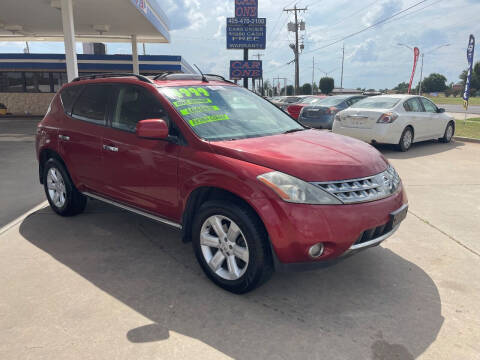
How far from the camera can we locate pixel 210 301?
10.2ft

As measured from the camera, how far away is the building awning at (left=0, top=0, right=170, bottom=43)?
14219 millimetres

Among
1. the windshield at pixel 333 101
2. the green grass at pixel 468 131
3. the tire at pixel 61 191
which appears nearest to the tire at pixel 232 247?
the tire at pixel 61 191

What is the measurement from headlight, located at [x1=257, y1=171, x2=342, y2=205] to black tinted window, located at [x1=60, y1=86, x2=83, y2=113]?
315 cm

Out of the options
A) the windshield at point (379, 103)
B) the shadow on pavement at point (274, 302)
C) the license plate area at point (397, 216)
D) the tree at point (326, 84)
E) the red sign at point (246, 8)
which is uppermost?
the red sign at point (246, 8)

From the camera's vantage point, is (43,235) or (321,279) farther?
(43,235)

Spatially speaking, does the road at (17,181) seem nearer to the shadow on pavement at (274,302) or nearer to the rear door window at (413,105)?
the shadow on pavement at (274,302)

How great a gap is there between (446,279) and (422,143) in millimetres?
9455

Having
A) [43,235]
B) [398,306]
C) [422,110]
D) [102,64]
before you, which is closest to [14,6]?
[102,64]

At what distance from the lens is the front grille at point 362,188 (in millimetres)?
2900

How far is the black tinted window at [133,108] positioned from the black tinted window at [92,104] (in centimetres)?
25

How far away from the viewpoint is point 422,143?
39.2 ft

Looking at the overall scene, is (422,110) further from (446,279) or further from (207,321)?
(207,321)

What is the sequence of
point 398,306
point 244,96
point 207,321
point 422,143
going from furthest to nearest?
1. point 422,143
2. point 244,96
3. point 398,306
4. point 207,321

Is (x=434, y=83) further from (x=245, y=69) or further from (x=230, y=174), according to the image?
(x=230, y=174)
